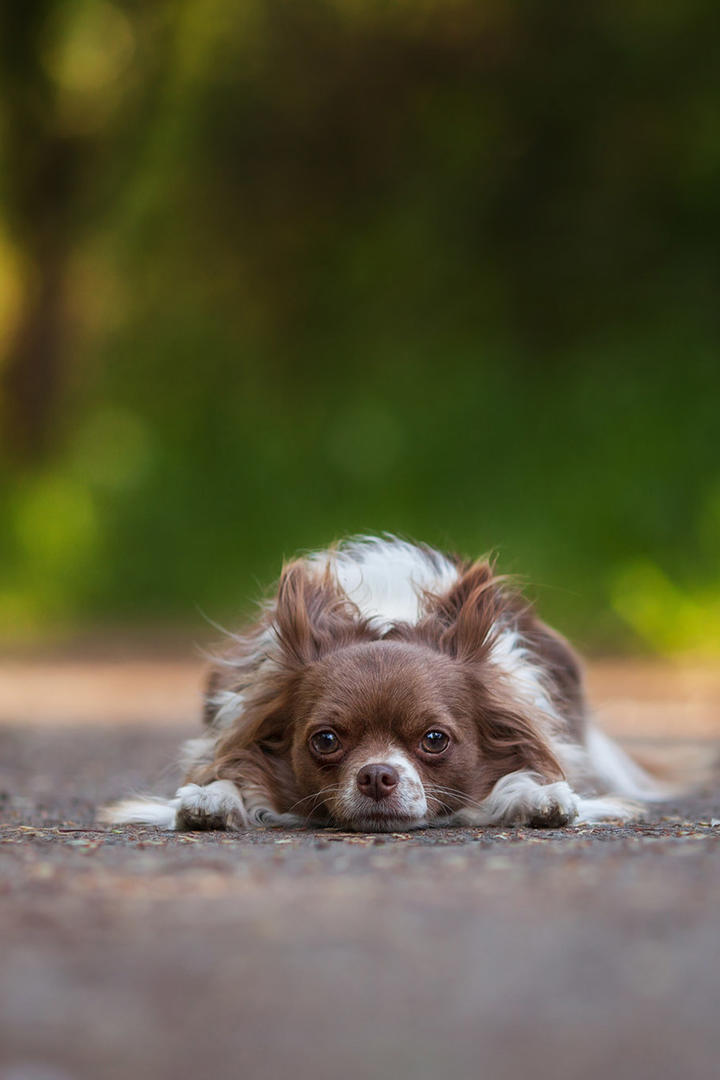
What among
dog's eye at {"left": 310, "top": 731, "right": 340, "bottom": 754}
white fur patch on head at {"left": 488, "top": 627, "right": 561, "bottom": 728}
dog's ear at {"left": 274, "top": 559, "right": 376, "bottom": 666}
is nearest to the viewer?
dog's eye at {"left": 310, "top": 731, "right": 340, "bottom": 754}

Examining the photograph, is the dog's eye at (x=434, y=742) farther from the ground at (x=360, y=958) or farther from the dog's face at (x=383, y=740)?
the ground at (x=360, y=958)

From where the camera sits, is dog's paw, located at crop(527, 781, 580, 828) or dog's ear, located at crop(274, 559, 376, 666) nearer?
dog's paw, located at crop(527, 781, 580, 828)

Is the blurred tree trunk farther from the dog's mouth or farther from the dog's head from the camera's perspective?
the dog's mouth

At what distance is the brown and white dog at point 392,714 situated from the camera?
503 centimetres

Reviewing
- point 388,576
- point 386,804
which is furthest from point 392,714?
point 388,576

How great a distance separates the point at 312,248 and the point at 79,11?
14.9ft

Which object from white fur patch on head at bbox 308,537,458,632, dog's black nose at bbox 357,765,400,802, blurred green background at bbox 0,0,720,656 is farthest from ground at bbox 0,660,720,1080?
blurred green background at bbox 0,0,720,656

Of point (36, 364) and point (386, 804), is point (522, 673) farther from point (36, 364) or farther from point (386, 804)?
point (36, 364)

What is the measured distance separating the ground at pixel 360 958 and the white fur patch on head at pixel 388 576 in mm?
1475

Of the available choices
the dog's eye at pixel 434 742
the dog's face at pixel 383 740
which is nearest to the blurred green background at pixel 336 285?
the dog's face at pixel 383 740

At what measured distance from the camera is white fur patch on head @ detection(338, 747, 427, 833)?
483 cm

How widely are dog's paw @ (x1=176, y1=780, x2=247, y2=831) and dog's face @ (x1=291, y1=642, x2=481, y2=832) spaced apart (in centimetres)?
23

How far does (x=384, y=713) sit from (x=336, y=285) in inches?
619

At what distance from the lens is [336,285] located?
2023 centimetres
